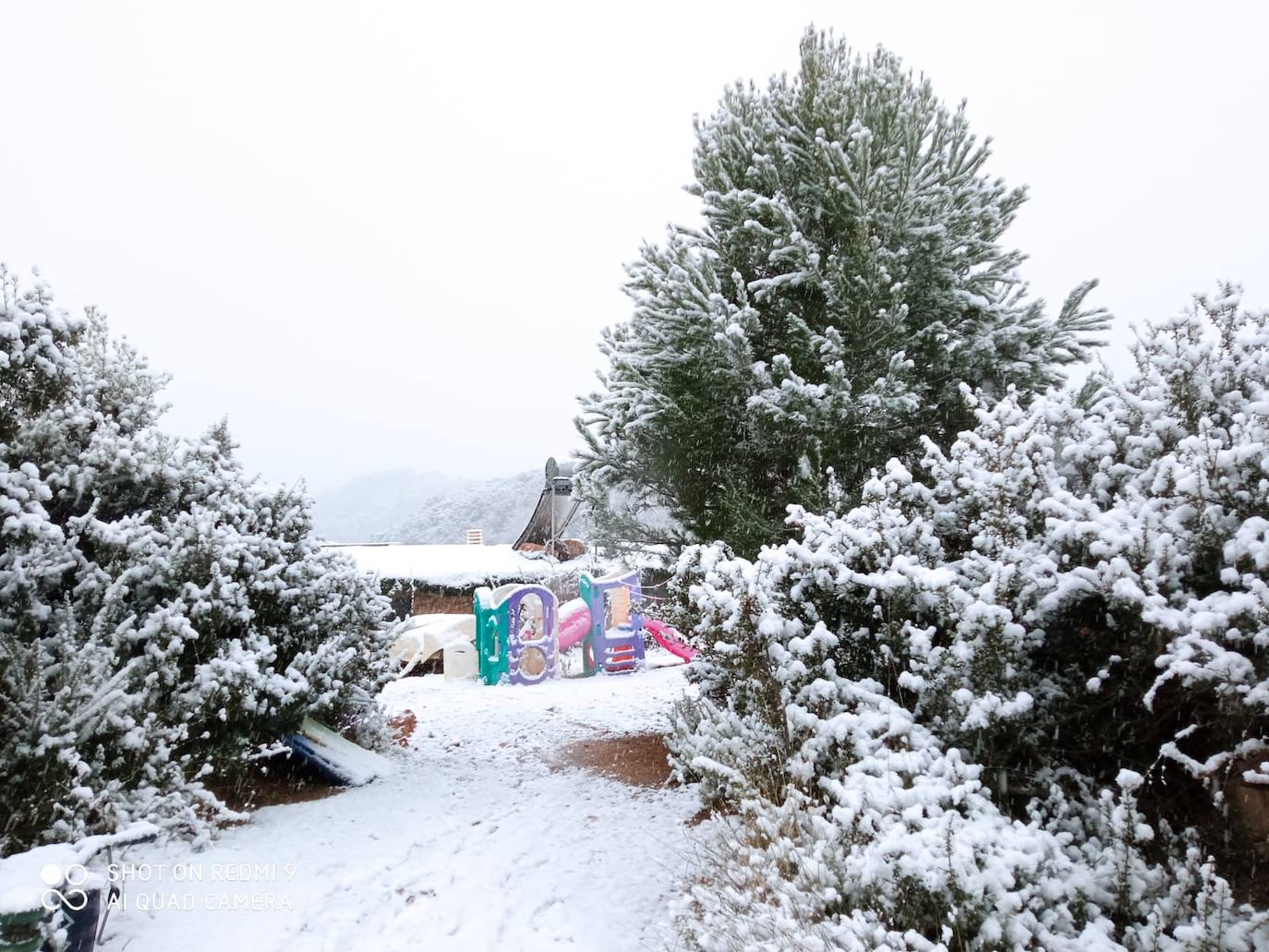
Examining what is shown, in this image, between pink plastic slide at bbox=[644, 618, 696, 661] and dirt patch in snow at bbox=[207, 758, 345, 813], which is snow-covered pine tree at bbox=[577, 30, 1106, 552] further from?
pink plastic slide at bbox=[644, 618, 696, 661]

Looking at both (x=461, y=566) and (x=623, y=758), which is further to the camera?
(x=461, y=566)

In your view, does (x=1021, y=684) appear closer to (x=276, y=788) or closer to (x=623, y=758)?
(x=623, y=758)

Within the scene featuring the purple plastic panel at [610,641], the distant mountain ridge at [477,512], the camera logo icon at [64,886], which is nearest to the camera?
the camera logo icon at [64,886]

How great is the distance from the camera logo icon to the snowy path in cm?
57

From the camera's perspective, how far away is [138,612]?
495 centimetres

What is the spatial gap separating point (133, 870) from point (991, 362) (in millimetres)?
7005

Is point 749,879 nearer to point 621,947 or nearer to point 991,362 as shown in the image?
point 621,947

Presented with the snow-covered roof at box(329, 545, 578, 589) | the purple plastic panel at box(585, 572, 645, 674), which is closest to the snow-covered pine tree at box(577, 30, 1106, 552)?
the purple plastic panel at box(585, 572, 645, 674)

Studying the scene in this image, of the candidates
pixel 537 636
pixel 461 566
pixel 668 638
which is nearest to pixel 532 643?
pixel 537 636

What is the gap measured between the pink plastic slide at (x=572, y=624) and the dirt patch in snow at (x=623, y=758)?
578cm

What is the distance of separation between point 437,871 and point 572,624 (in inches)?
397

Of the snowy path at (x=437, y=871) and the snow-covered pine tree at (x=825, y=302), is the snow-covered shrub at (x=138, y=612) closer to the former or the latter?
the snowy path at (x=437, y=871)

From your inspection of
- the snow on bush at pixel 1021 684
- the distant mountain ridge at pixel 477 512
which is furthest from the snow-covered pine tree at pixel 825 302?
the distant mountain ridge at pixel 477 512

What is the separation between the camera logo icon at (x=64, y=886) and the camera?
8.14 feet
